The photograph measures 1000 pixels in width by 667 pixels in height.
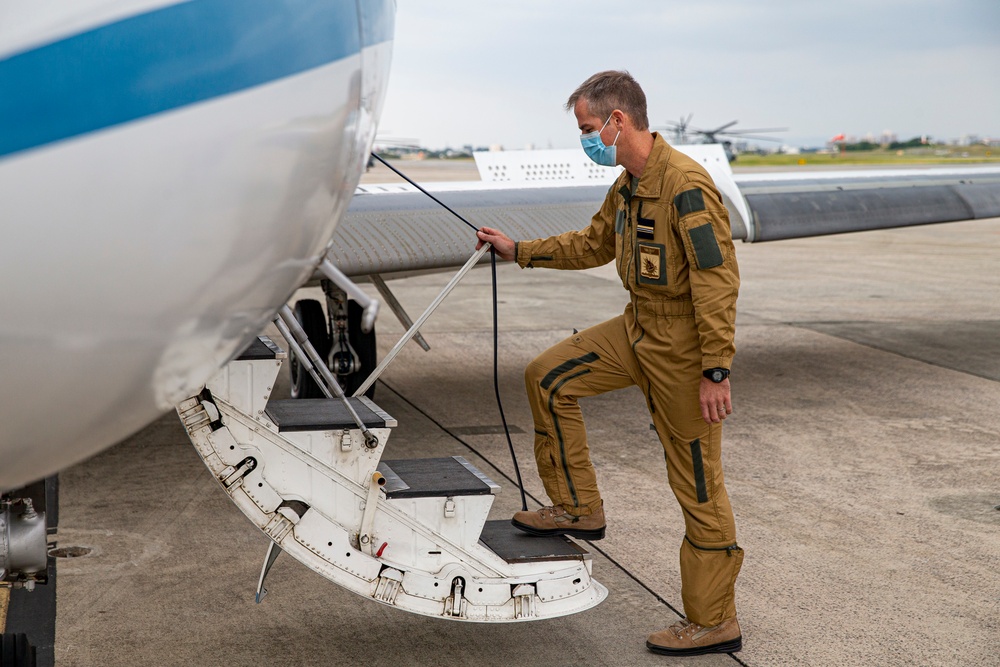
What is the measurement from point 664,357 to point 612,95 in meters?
0.95

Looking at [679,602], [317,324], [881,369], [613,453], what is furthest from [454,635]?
[881,369]

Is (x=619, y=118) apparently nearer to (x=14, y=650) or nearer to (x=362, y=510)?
(x=362, y=510)

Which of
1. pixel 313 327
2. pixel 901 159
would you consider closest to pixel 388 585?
pixel 313 327

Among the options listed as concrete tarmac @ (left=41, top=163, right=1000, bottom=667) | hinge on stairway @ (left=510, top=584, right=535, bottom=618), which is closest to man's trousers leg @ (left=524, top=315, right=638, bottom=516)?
hinge on stairway @ (left=510, top=584, right=535, bottom=618)

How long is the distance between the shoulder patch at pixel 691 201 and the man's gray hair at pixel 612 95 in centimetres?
31

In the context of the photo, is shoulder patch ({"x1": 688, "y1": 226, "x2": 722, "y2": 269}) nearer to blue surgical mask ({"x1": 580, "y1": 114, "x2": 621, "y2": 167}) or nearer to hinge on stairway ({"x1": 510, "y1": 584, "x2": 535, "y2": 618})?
blue surgical mask ({"x1": 580, "y1": 114, "x2": 621, "y2": 167})

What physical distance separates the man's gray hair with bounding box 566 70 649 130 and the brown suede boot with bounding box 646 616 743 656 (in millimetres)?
1837

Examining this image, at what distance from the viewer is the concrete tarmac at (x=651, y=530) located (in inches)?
162

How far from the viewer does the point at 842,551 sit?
512 centimetres

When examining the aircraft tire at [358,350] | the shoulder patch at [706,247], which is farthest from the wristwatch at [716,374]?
the aircraft tire at [358,350]

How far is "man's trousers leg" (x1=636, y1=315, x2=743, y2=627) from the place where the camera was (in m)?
3.92

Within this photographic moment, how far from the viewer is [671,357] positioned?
3.94 metres

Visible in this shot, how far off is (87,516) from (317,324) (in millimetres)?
2548

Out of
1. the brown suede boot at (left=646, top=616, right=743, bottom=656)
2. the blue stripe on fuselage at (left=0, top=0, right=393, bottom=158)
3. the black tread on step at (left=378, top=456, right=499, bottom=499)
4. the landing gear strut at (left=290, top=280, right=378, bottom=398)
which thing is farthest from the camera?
the landing gear strut at (left=290, top=280, right=378, bottom=398)
